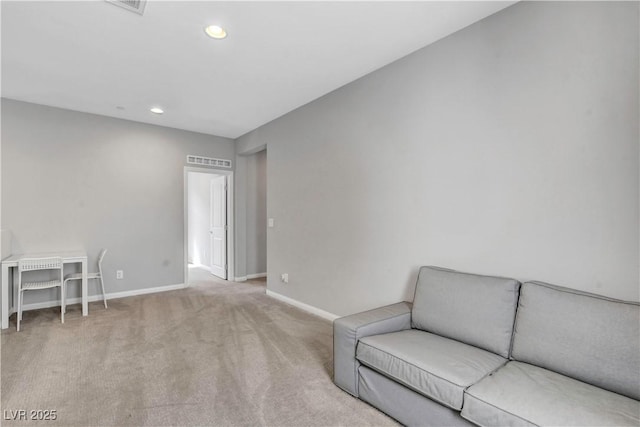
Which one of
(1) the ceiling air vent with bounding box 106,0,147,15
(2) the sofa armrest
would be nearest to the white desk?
(1) the ceiling air vent with bounding box 106,0,147,15

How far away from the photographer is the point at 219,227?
600cm

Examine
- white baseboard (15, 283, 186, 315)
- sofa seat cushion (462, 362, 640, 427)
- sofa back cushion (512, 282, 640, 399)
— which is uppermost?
sofa back cushion (512, 282, 640, 399)

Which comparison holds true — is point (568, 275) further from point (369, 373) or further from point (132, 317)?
point (132, 317)

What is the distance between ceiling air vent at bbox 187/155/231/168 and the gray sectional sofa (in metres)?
4.15

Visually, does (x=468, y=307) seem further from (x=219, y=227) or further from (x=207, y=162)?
(x=219, y=227)

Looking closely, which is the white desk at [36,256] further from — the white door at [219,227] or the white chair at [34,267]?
the white door at [219,227]

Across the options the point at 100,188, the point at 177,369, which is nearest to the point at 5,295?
the point at 100,188

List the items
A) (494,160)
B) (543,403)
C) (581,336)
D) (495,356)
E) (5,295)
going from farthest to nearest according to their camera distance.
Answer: (5,295) < (494,160) < (495,356) < (581,336) < (543,403)

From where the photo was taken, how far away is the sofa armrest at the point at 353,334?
2123 millimetres

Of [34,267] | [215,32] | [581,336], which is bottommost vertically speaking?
[581,336]

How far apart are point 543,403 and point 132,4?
3.28 meters

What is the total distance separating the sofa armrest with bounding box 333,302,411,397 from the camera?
6.97 feet

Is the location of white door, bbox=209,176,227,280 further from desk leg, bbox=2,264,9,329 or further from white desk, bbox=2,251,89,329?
desk leg, bbox=2,264,9,329

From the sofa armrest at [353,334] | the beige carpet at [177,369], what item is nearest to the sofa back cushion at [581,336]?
the sofa armrest at [353,334]
